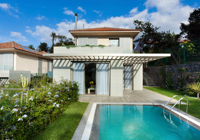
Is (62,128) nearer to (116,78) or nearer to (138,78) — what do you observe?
(116,78)

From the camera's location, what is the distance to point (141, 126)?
5.03 m

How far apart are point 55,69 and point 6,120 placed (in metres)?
7.88

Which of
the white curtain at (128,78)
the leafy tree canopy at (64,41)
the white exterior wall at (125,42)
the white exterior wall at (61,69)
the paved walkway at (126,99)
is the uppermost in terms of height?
the leafy tree canopy at (64,41)

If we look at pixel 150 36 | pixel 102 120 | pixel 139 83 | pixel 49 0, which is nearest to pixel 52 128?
pixel 102 120

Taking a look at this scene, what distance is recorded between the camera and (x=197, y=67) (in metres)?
10.6

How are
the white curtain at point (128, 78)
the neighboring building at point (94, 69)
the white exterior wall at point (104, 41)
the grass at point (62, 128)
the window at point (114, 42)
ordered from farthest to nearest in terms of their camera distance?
the white curtain at point (128, 78)
the window at point (114, 42)
the white exterior wall at point (104, 41)
the neighboring building at point (94, 69)
the grass at point (62, 128)

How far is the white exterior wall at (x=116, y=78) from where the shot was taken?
10.0 meters

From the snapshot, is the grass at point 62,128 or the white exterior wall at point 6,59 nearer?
the grass at point 62,128

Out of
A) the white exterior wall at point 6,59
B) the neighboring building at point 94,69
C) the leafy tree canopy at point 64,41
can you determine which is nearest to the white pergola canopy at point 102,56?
the neighboring building at point 94,69

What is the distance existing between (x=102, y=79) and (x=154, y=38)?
773 inches

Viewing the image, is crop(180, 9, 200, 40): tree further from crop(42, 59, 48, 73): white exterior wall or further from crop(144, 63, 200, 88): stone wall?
crop(42, 59, 48, 73): white exterior wall

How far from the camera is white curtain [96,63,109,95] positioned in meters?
10.2

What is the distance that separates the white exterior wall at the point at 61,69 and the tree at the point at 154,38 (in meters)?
19.8

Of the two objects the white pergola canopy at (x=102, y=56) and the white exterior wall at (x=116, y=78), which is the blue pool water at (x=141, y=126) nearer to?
the white exterior wall at (x=116, y=78)
